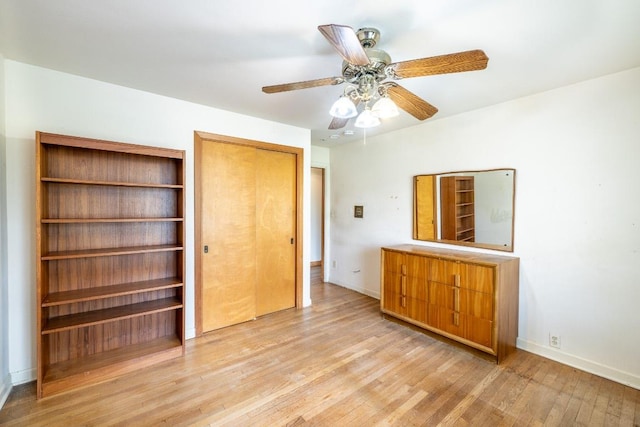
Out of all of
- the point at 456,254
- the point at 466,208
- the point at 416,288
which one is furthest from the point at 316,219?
the point at 456,254

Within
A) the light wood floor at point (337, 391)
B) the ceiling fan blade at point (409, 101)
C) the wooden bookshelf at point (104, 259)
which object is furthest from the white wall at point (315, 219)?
the ceiling fan blade at point (409, 101)

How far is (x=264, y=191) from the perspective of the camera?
11.2 feet

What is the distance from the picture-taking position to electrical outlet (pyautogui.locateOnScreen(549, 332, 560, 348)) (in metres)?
2.45

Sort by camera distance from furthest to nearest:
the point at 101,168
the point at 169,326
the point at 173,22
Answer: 1. the point at 169,326
2. the point at 101,168
3. the point at 173,22

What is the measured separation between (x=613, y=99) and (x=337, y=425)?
3167 mm

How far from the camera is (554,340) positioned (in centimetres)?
247

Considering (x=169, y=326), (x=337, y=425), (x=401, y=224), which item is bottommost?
(x=337, y=425)

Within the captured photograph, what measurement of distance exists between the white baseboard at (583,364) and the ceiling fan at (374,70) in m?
2.39

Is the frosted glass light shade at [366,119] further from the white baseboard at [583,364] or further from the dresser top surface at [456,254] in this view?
the white baseboard at [583,364]

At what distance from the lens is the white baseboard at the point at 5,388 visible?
187 centimetres

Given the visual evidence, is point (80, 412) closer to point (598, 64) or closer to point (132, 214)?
point (132, 214)

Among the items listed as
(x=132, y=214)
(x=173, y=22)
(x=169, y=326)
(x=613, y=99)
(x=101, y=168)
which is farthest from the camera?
(x=169, y=326)

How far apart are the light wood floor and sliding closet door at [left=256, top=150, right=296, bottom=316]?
76cm

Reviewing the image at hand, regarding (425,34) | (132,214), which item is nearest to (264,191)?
(132,214)
